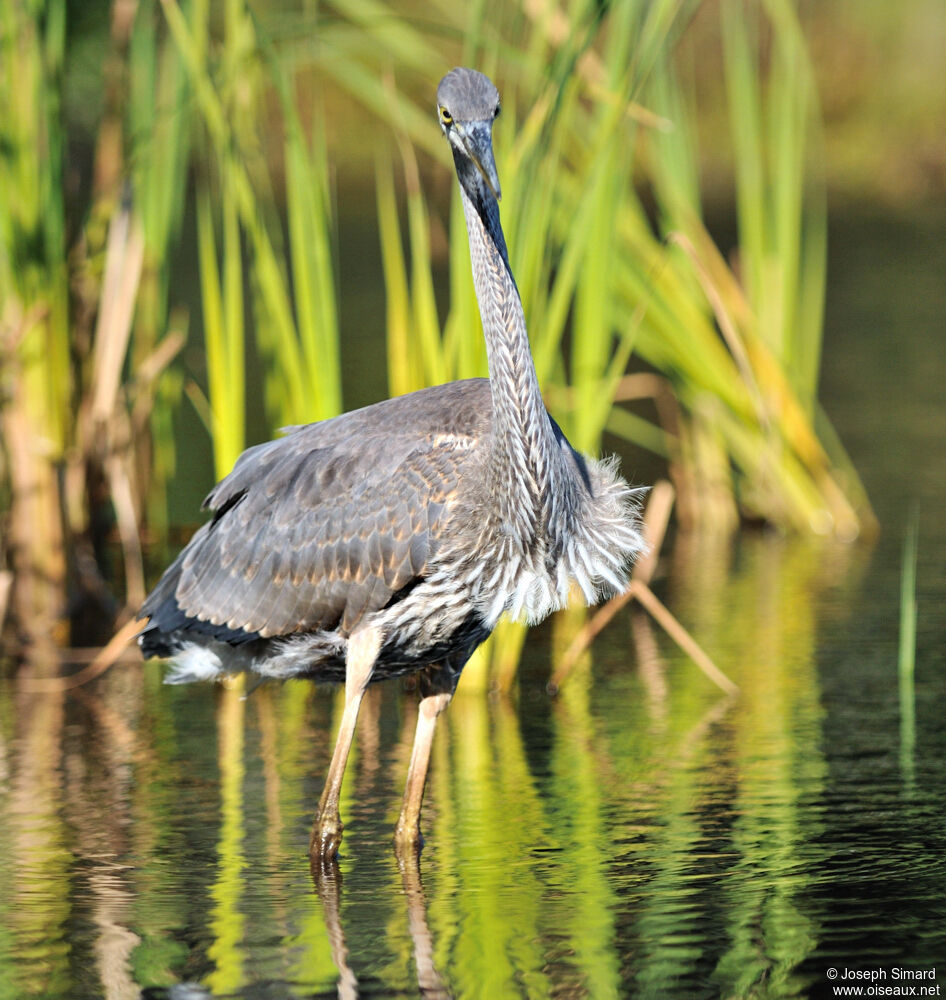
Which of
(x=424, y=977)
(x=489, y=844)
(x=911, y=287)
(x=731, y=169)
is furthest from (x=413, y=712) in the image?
(x=731, y=169)

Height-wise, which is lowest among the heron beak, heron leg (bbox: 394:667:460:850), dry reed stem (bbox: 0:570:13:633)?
heron leg (bbox: 394:667:460:850)

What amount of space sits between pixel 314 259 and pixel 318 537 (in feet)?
6.85

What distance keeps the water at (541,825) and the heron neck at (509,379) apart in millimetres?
1270

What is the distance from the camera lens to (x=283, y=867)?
587 centimetres

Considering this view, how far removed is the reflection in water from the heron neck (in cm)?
127

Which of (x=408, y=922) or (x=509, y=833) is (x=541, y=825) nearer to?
(x=509, y=833)

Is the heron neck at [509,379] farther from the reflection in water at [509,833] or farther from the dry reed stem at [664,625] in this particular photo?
the dry reed stem at [664,625]

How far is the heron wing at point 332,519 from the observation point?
5.94 m

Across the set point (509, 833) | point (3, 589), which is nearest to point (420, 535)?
point (509, 833)

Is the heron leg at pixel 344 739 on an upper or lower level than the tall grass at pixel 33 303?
lower

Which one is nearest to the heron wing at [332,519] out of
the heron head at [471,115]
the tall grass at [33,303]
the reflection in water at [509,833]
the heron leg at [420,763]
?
the heron leg at [420,763]

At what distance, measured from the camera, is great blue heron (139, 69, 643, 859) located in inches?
223

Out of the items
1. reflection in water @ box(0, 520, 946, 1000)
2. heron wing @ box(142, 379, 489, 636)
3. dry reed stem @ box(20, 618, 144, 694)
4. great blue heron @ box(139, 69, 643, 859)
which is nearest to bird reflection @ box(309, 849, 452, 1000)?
reflection in water @ box(0, 520, 946, 1000)

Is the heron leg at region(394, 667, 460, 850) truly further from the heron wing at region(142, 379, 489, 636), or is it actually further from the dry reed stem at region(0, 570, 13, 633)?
the dry reed stem at region(0, 570, 13, 633)
